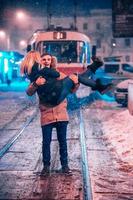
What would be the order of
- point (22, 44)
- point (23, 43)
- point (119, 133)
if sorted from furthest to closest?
point (23, 43) < point (22, 44) < point (119, 133)

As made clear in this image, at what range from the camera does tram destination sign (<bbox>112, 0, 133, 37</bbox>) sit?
2225 centimetres

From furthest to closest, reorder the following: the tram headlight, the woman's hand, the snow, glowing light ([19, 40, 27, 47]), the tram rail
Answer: glowing light ([19, 40, 27, 47])
the tram headlight
the snow
the woman's hand
the tram rail

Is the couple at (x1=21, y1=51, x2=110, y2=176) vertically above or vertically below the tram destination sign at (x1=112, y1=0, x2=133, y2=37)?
below

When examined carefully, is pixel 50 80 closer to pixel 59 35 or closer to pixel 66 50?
pixel 66 50

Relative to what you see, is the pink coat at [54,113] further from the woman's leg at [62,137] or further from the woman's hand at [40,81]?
the woman's hand at [40,81]

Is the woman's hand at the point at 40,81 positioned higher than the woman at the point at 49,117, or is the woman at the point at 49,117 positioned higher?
the woman's hand at the point at 40,81

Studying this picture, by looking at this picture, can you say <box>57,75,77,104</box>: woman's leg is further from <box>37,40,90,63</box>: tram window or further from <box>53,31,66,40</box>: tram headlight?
<box>53,31,66,40</box>: tram headlight

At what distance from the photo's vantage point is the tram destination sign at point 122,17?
876 inches

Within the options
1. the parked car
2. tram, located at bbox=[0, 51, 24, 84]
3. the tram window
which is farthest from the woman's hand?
tram, located at bbox=[0, 51, 24, 84]

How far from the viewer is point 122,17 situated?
22.5 m

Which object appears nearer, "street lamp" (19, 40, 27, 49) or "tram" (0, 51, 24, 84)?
"tram" (0, 51, 24, 84)

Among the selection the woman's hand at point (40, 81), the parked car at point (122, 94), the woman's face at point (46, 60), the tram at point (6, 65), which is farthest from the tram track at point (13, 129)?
the tram at point (6, 65)

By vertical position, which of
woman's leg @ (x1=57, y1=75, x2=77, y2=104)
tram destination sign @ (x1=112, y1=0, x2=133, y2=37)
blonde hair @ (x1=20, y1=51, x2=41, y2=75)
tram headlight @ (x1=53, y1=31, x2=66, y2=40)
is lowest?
woman's leg @ (x1=57, y1=75, x2=77, y2=104)

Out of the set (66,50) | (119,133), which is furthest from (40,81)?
(66,50)
